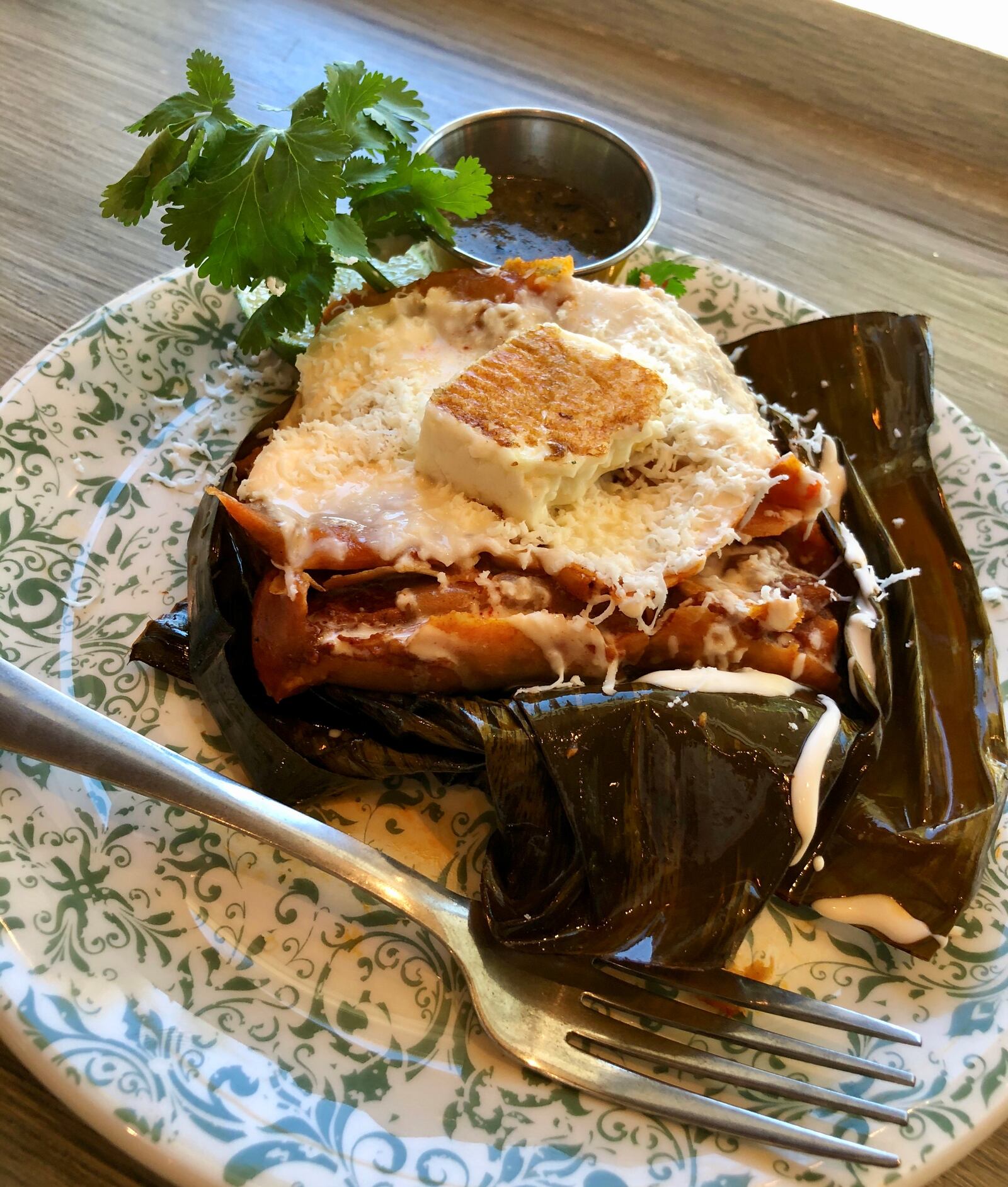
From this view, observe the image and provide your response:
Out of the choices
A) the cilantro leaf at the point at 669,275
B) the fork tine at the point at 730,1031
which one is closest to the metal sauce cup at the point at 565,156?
the cilantro leaf at the point at 669,275

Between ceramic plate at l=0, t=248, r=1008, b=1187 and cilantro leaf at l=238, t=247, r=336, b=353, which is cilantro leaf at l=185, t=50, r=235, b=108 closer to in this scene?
cilantro leaf at l=238, t=247, r=336, b=353

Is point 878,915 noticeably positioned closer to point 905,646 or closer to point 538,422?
point 905,646

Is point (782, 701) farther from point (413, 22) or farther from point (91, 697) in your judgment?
point (413, 22)

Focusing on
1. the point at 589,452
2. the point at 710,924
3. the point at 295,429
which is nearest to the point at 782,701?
the point at 710,924

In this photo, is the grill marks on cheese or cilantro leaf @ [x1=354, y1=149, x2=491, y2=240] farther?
cilantro leaf @ [x1=354, y1=149, x2=491, y2=240]

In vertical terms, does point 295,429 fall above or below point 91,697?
above

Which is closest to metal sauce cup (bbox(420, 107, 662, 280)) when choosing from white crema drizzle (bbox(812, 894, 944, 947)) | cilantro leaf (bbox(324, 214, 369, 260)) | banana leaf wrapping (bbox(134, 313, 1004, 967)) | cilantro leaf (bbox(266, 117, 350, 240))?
cilantro leaf (bbox(324, 214, 369, 260))

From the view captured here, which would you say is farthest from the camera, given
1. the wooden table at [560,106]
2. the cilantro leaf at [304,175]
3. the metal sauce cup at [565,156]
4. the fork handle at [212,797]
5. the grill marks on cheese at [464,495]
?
the wooden table at [560,106]

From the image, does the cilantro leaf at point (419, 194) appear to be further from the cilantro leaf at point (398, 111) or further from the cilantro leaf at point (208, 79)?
the cilantro leaf at point (208, 79)
